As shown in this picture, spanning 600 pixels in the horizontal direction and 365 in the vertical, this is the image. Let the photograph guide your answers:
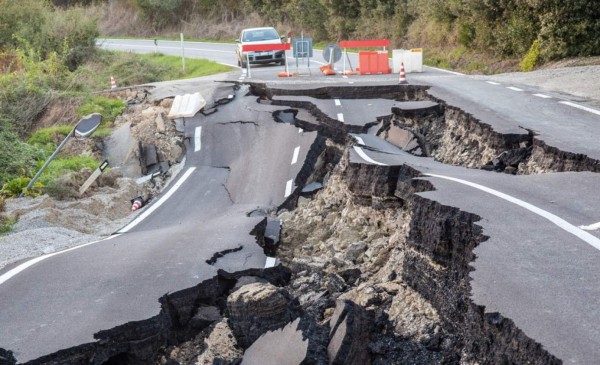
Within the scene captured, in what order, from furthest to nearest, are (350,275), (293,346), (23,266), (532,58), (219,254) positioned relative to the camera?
(532,58) → (219,254) → (23,266) → (350,275) → (293,346)

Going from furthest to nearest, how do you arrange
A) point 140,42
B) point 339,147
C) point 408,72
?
point 140,42 → point 408,72 → point 339,147

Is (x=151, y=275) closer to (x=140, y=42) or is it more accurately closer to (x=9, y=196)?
(x=9, y=196)

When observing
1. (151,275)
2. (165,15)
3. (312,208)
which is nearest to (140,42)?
(165,15)

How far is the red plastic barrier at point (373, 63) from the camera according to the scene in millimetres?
25031

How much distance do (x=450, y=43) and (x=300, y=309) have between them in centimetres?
2540

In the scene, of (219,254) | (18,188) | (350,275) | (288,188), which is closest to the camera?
(350,275)

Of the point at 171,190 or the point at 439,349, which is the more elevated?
the point at 439,349

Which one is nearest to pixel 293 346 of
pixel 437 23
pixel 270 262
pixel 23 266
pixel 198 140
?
pixel 270 262

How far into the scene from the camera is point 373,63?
82.5 ft

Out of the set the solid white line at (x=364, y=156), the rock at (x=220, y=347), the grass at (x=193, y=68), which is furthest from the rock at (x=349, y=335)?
the grass at (x=193, y=68)

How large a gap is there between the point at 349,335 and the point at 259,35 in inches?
1071

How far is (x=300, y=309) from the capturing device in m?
7.55

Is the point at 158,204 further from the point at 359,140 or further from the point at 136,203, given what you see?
the point at 359,140

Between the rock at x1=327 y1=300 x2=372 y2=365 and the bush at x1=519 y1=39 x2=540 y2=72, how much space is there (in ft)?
64.1
